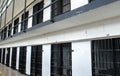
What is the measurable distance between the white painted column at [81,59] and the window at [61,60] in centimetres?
27

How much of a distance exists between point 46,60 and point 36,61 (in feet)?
3.23

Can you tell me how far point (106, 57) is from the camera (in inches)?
126

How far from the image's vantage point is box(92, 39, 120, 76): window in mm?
3000

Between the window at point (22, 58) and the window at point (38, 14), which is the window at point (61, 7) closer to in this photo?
the window at point (38, 14)

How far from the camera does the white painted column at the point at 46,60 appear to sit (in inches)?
206

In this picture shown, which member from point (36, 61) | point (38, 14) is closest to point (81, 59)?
point (36, 61)

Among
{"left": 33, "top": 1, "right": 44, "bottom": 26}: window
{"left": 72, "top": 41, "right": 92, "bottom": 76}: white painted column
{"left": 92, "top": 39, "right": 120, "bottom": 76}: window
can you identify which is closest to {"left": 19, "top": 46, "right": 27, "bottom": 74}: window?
{"left": 33, "top": 1, "right": 44, "bottom": 26}: window

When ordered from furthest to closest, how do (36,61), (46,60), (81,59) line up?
(36,61) → (46,60) → (81,59)

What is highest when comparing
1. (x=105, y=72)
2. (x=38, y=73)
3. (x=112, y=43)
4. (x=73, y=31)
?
(x=73, y=31)

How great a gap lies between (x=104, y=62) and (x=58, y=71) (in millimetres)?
1753

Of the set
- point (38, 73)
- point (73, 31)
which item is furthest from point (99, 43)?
point (38, 73)

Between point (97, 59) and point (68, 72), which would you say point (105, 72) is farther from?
point (68, 72)

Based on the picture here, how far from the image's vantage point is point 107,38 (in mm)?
3131

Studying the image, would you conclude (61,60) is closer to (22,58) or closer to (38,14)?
(38,14)
